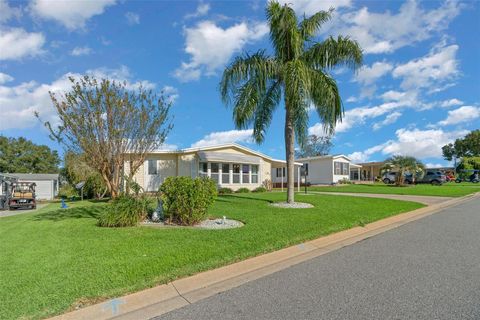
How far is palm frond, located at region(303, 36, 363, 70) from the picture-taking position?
40.3 ft

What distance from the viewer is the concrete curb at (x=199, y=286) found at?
3645mm

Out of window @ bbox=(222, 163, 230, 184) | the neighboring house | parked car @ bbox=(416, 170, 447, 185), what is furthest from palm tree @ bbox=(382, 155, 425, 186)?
the neighboring house

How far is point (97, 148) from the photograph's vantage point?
10500 millimetres

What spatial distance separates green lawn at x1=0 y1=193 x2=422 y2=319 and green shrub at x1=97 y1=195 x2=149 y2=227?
35cm

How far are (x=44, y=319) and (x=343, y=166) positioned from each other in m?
39.5

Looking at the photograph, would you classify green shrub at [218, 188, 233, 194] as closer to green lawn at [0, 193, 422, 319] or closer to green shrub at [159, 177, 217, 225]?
green lawn at [0, 193, 422, 319]

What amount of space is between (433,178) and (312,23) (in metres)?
36.7

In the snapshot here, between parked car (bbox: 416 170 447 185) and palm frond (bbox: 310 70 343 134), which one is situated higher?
palm frond (bbox: 310 70 343 134)

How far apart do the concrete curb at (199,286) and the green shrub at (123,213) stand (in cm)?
425

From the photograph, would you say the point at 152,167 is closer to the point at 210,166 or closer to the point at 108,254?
the point at 210,166

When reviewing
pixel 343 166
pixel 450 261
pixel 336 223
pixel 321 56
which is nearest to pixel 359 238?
pixel 336 223

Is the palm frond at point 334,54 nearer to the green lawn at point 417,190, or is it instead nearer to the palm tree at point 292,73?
the palm tree at point 292,73

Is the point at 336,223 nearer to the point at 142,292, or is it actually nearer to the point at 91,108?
the point at 142,292

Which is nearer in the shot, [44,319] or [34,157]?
[44,319]
